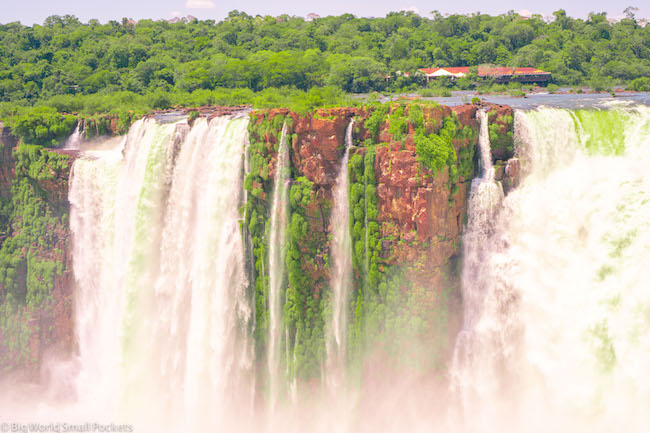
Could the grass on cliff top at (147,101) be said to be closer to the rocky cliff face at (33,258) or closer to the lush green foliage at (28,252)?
the rocky cliff face at (33,258)

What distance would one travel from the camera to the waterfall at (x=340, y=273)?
2248 cm

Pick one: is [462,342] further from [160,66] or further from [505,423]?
[160,66]

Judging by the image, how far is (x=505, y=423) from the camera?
833 inches

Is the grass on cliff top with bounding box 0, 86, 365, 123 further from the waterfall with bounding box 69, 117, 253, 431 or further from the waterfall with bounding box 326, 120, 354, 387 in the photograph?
the waterfall with bounding box 326, 120, 354, 387

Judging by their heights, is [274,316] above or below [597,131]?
below

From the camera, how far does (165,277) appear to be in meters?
26.2

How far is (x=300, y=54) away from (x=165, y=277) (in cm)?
2844

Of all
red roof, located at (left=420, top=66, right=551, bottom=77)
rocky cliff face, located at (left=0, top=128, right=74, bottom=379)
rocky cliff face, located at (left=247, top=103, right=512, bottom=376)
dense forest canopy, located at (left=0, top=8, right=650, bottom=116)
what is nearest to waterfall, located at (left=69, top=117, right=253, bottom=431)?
rocky cliff face, located at (left=0, top=128, right=74, bottom=379)

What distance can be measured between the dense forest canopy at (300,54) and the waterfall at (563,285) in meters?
22.0

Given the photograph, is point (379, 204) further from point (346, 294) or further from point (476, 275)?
A: point (476, 275)

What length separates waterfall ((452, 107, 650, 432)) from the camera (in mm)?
19484

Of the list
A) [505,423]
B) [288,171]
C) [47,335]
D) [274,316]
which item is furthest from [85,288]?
[505,423]

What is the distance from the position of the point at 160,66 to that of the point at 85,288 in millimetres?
27376

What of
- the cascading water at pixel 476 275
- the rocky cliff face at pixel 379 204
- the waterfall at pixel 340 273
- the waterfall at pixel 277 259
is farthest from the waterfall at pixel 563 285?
the waterfall at pixel 277 259
